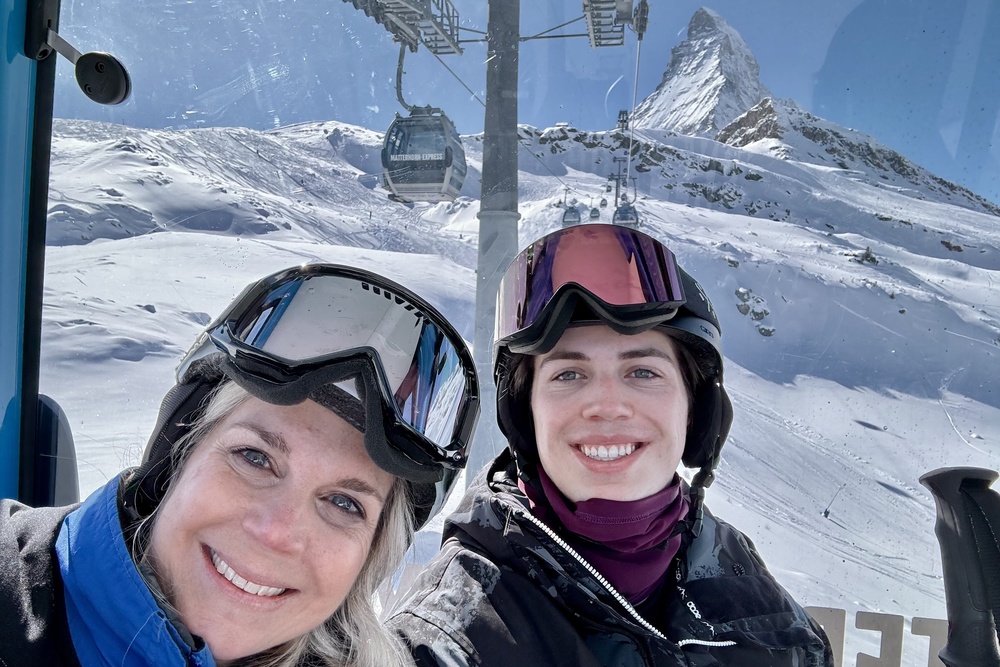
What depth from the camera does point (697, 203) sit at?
2.58 meters

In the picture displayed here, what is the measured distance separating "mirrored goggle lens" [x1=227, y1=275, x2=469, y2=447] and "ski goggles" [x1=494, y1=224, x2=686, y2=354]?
29 cm

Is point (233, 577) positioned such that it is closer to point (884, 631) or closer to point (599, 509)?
point (599, 509)

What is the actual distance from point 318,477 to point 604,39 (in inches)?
70.9

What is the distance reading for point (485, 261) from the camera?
2422 millimetres

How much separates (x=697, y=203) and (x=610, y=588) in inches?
61.9

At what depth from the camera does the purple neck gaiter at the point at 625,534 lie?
5.55 feet

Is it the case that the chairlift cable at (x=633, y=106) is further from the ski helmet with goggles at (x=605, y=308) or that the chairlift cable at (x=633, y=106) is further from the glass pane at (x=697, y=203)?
the ski helmet with goggles at (x=605, y=308)

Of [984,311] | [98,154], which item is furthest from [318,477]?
[984,311]

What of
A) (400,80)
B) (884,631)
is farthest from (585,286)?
(884,631)

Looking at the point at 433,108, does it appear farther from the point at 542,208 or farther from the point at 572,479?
the point at 572,479

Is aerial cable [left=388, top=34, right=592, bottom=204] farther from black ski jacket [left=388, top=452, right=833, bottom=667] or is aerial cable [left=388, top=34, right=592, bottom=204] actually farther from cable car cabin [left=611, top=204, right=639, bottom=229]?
black ski jacket [left=388, top=452, right=833, bottom=667]

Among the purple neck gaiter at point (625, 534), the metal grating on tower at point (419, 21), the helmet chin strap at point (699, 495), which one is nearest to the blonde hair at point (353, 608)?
the purple neck gaiter at point (625, 534)

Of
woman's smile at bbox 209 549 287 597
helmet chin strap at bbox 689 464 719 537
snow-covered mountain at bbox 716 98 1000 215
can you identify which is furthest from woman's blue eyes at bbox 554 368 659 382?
snow-covered mountain at bbox 716 98 1000 215

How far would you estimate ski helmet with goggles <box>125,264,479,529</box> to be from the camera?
4.36 feet
